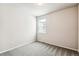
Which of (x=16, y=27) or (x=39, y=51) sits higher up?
(x=16, y=27)

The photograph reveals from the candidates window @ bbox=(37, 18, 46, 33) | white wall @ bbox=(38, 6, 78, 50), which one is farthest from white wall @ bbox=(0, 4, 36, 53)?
white wall @ bbox=(38, 6, 78, 50)

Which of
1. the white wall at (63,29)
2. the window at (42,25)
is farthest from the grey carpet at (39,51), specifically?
the window at (42,25)

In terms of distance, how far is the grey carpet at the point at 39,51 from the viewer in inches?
65.2

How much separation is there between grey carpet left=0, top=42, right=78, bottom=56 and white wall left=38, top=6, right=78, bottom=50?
117mm

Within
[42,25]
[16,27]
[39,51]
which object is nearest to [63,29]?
[42,25]

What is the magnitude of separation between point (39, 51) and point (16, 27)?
0.79m

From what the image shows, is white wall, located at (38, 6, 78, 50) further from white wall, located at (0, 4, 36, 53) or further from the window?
white wall, located at (0, 4, 36, 53)

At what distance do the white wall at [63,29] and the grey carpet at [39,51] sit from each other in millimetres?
117

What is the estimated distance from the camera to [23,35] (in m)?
1.87

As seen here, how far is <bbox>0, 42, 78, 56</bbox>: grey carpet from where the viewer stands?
1.66 metres

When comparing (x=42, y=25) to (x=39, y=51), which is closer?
(x=39, y=51)

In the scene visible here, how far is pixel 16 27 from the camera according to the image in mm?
1807

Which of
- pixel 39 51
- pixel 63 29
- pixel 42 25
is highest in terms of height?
pixel 42 25

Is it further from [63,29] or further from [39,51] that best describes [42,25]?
[39,51]
